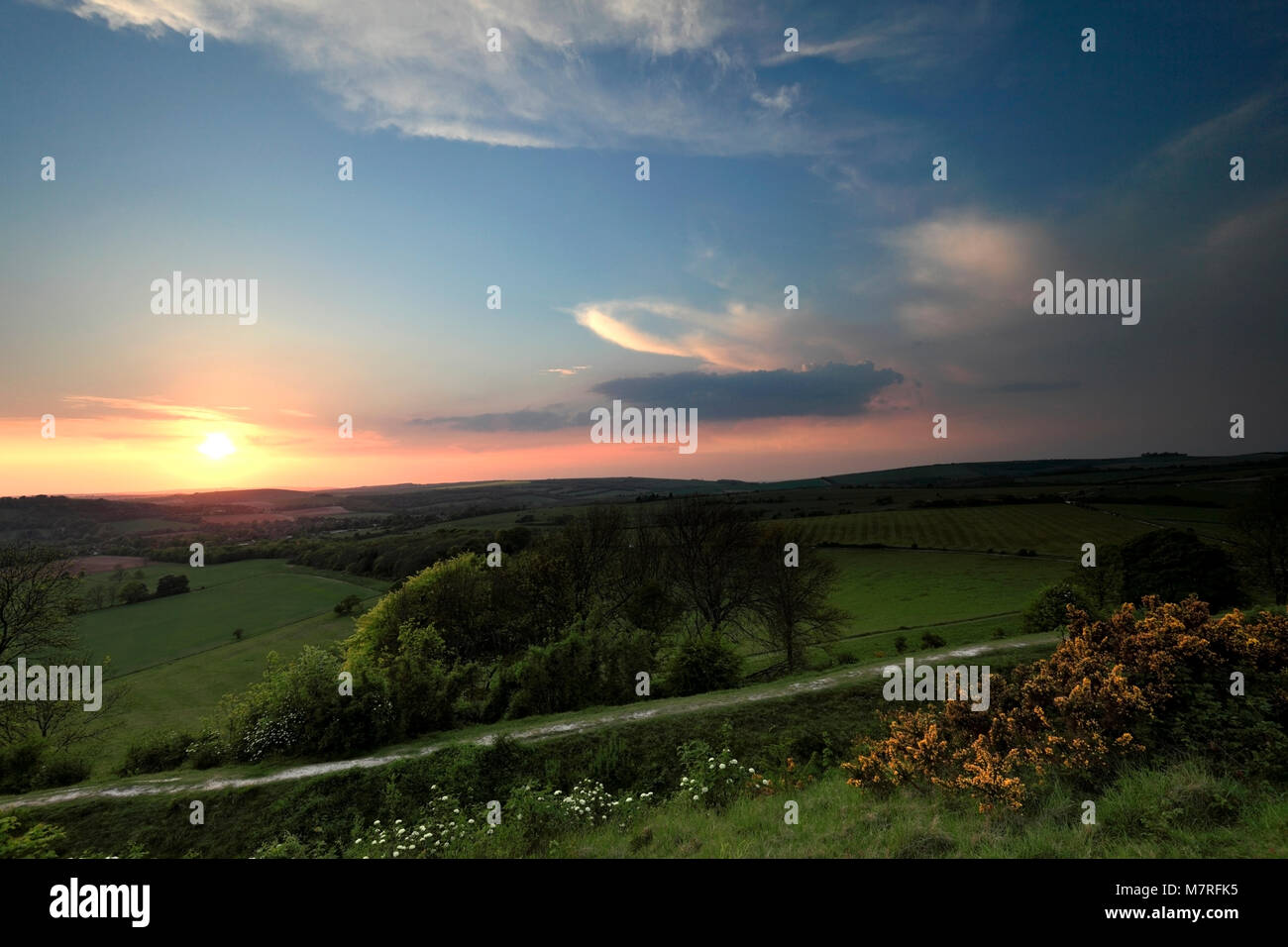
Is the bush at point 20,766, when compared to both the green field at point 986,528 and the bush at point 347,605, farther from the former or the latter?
the green field at point 986,528

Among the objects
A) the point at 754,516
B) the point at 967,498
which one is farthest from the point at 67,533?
the point at 967,498

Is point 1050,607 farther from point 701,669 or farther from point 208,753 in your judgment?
point 208,753

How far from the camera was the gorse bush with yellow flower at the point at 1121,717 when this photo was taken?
764 centimetres

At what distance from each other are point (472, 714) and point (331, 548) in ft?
317

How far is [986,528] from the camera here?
7850 cm

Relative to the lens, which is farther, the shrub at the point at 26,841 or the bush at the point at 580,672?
the bush at the point at 580,672

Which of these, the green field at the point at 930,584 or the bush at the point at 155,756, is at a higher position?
the bush at the point at 155,756

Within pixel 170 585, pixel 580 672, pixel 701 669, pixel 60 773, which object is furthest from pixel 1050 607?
pixel 170 585

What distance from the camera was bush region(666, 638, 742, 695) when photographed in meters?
22.3

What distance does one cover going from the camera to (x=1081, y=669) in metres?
9.84

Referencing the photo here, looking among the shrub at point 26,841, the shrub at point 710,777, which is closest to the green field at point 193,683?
the shrub at point 26,841

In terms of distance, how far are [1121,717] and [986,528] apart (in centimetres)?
8474

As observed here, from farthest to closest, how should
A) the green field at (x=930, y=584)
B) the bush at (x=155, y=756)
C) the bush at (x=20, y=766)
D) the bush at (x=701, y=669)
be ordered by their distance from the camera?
the green field at (x=930, y=584)
the bush at (x=701, y=669)
the bush at (x=155, y=756)
the bush at (x=20, y=766)

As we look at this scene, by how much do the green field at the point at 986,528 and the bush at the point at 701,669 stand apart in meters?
36.9
